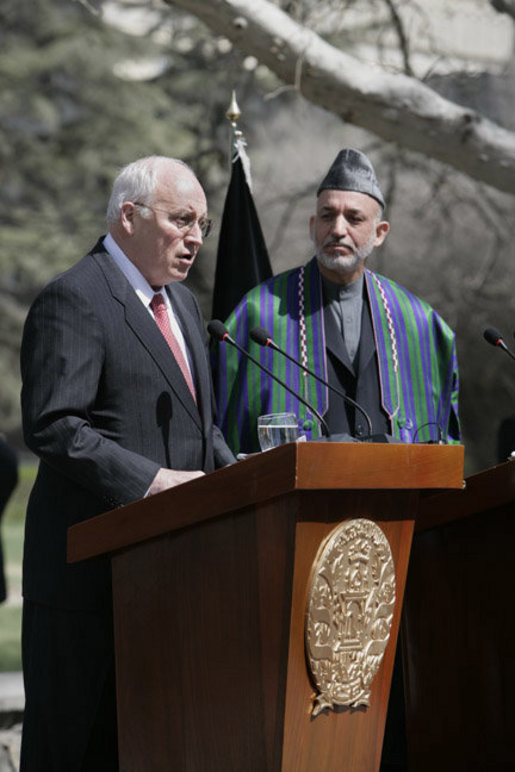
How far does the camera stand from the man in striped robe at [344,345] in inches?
176

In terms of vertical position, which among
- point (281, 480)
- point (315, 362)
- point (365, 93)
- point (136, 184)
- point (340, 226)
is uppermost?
point (365, 93)

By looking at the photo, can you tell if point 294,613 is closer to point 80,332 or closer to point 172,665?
point 172,665

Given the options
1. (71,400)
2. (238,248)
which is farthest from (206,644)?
(238,248)

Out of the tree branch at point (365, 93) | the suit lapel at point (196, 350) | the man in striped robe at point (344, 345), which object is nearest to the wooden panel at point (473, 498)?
the suit lapel at point (196, 350)

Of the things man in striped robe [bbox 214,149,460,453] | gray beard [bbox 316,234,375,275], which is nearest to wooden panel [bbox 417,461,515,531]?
man in striped robe [bbox 214,149,460,453]

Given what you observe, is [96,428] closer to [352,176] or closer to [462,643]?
[462,643]

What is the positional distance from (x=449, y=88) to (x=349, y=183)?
262 inches

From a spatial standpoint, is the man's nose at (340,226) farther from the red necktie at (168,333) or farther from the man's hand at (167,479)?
the man's hand at (167,479)

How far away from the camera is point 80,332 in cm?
326

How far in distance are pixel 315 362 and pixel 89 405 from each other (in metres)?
1.38

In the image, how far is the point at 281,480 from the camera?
2617 millimetres

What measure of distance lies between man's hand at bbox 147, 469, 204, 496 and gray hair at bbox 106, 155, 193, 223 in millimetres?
734

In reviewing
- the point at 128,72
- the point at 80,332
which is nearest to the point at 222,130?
the point at 128,72

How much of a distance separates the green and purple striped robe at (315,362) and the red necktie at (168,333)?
903mm
